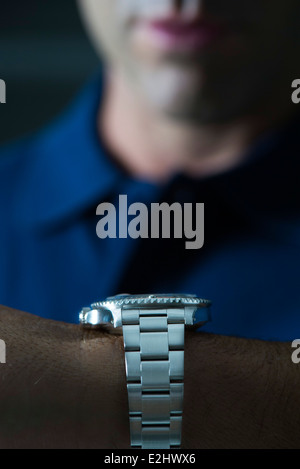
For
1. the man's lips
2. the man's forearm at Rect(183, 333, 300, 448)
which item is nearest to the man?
the man's lips

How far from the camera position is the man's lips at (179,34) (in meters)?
1.04

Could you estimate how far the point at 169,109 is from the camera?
3.60 feet

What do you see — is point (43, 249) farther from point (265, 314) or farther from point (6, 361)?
point (6, 361)

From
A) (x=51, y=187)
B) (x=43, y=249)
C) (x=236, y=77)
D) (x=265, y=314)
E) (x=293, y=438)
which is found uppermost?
(x=236, y=77)

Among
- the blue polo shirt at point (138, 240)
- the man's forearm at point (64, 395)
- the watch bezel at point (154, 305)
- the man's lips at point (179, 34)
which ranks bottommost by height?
the man's forearm at point (64, 395)

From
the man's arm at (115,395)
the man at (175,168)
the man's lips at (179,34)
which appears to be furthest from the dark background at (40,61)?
the man's arm at (115,395)

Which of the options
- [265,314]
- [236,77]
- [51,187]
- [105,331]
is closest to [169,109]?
[236,77]

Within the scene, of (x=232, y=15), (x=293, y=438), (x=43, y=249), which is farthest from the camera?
(x=43, y=249)

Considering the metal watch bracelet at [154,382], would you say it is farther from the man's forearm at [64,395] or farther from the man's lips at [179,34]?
the man's lips at [179,34]

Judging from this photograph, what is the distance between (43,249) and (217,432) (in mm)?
697

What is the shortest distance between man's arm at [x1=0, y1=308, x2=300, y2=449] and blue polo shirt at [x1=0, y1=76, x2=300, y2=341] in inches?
20.4

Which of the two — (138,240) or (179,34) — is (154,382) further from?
(179,34)

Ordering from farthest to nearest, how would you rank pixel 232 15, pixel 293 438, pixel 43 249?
pixel 43 249 → pixel 232 15 → pixel 293 438

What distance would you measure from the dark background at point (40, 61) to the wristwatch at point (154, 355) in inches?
27.0
